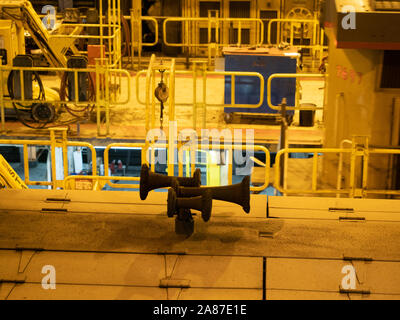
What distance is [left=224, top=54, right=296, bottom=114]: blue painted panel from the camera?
12.2m

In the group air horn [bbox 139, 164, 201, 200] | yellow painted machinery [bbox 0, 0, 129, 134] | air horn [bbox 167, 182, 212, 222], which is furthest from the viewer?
yellow painted machinery [bbox 0, 0, 129, 134]

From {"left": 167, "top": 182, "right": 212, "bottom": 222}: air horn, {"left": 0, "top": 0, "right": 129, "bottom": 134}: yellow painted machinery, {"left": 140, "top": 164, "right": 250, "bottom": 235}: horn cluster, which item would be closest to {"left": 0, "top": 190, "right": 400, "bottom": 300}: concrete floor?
{"left": 140, "top": 164, "right": 250, "bottom": 235}: horn cluster

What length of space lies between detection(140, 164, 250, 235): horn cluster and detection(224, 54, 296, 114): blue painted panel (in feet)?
24.8

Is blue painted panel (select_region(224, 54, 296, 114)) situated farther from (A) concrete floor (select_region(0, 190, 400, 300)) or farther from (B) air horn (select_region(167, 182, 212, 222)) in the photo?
(B) air horn (select_region(167, 182, 212, 222))

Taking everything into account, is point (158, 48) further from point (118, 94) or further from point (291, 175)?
point (291, 175)

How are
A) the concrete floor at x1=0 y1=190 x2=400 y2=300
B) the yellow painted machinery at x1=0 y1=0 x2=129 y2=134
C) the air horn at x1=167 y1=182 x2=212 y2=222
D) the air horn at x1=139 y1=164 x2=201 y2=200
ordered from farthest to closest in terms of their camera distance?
1. the yellow painted machinery at x1=0 y1=0 x2=129 y2=134
2. the air horn at x1=139 y1=164 x2=201 y2=200
3. the air horn at x1=167 y1=182 x2=212 y2=222
4. the concrete floor at x1=0 y1=190 x2=400 y2=300

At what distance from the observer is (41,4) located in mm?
19469

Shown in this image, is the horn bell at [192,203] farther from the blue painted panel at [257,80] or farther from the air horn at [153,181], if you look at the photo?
the blue painted panel at [257,80]

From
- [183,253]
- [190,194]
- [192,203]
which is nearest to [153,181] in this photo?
[190,194]

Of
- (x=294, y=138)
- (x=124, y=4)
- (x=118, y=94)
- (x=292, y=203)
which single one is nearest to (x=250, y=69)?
(x=294, y=138)

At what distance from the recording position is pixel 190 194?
15.2ft

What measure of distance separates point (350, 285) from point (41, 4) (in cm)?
1740

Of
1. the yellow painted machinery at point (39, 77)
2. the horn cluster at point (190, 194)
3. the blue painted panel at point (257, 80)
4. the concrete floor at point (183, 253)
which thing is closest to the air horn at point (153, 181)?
the horn cluster at point (190, 194)
